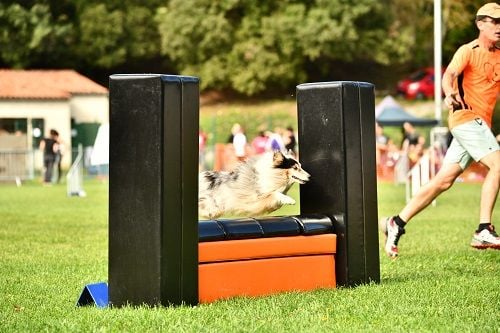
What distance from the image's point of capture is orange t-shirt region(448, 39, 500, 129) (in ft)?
30.9

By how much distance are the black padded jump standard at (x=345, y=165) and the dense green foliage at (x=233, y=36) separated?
51176 mm

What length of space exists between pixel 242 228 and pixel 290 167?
1227 mm

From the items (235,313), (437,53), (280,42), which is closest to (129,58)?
(280,42)

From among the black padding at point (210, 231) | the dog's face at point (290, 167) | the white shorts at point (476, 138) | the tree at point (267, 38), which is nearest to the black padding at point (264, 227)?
the black padding at point (210, 231)

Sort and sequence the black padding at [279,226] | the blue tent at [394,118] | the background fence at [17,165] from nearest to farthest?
1. the black padding at [279,226]
2. the background fence at [17,165]
3. the blue tent at [394,118]

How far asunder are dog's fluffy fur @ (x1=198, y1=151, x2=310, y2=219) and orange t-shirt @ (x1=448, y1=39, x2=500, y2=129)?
6.44 ft

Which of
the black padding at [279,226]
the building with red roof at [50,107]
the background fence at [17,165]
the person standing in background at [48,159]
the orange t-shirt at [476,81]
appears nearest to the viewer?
the black padding at [279,226]

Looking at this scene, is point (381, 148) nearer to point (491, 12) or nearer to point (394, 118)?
point (394, 118)

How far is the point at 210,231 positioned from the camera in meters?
6.73

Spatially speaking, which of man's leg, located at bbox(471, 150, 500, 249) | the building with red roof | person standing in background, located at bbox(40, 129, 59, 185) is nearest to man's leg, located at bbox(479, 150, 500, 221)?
man's leg, located at bbox(471, 150, 500, 249)

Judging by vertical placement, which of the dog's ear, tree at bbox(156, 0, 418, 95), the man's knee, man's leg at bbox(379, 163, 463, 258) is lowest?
man's leg at bbox(379, 163, 463, 258)

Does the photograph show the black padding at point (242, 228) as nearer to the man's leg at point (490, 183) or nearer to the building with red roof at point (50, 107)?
the man's leg at point (490, 183)

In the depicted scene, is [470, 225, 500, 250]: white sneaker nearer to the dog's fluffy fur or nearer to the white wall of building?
the dog's fluffy fur

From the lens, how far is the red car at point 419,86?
183ft
